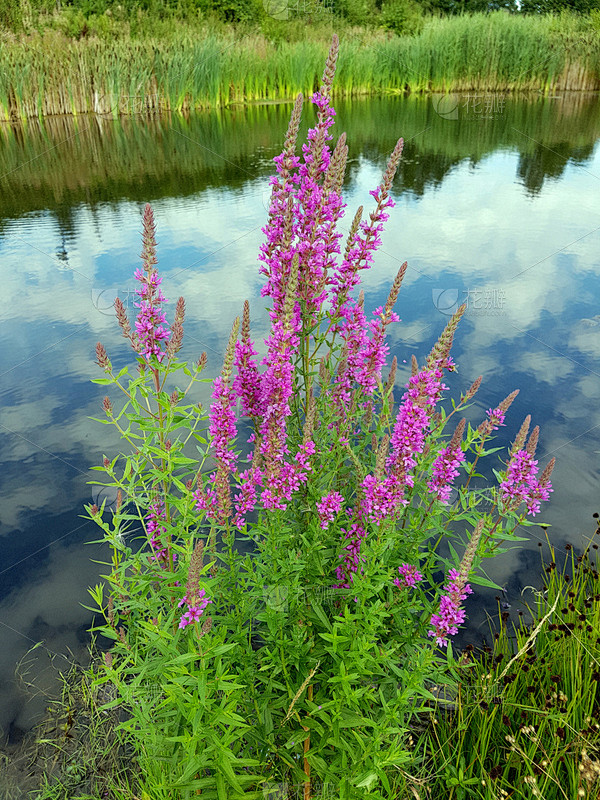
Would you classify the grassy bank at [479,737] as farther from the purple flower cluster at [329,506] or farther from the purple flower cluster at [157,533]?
the purple flower cluster at [329,506]

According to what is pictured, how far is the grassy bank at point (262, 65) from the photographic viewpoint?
18453mm

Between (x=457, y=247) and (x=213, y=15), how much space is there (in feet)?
97.7

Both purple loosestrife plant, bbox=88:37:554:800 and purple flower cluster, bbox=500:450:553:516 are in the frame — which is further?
purple flower cluster, bbox=500:450:553:516

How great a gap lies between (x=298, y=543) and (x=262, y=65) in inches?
938

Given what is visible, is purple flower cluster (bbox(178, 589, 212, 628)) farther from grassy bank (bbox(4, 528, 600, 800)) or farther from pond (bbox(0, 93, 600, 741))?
pond (bbox(0, 93, 600, 741))

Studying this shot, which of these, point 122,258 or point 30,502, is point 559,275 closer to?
point 122,258

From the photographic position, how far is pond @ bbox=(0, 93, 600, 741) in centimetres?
441

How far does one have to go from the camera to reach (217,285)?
8.65 meters

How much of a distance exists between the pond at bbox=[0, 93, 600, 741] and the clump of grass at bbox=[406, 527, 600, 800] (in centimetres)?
64

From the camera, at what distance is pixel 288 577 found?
2.33 m

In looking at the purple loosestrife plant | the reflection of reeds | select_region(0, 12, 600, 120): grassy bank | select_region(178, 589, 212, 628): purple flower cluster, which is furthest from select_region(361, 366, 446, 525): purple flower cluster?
select_region(0, 12, 600, 120): grassy bank

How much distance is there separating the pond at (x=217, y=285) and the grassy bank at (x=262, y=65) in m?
1.65

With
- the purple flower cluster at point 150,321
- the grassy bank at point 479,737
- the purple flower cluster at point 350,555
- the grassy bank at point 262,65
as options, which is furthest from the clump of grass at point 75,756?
the grassy bank at point 262,65

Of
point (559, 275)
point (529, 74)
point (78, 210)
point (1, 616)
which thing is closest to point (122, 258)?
point (78, 210)
